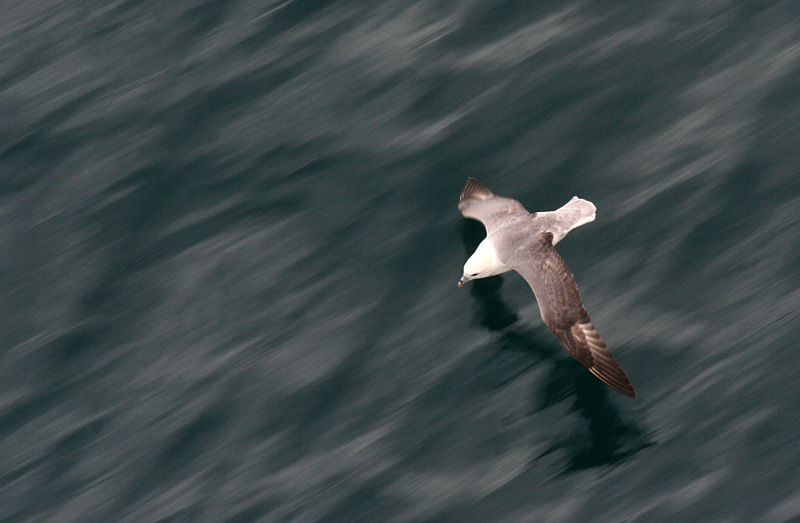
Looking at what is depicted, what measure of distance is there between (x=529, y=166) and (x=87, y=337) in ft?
18.3

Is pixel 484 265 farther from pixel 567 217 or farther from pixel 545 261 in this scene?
pixel 567 217

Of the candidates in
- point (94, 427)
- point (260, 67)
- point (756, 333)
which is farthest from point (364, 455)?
point (260, 67)

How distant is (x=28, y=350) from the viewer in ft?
41.7

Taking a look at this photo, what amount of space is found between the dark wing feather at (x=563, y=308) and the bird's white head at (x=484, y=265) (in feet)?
0.44

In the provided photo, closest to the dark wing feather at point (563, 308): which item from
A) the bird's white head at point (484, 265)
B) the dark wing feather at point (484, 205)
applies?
the bird's white head at point (484, 265)

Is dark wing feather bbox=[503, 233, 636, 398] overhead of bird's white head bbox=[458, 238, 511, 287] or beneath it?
beneath

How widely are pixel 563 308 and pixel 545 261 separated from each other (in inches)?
26.3

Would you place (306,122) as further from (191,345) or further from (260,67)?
(191,345)

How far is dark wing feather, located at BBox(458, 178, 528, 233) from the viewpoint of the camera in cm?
1222

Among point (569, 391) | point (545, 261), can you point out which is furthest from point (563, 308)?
point (569, 391)

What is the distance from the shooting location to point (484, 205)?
1233 cm

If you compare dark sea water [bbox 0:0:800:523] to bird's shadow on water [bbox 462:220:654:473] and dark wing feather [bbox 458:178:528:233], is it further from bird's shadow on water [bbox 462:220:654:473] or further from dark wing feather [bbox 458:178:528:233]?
dark wing feather [bbox 458:178:528:233]

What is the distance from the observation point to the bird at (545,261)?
10.5 metres

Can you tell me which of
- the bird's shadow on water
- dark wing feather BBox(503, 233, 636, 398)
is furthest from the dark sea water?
dark wing feather BBox(503, 233, 636, 398)
